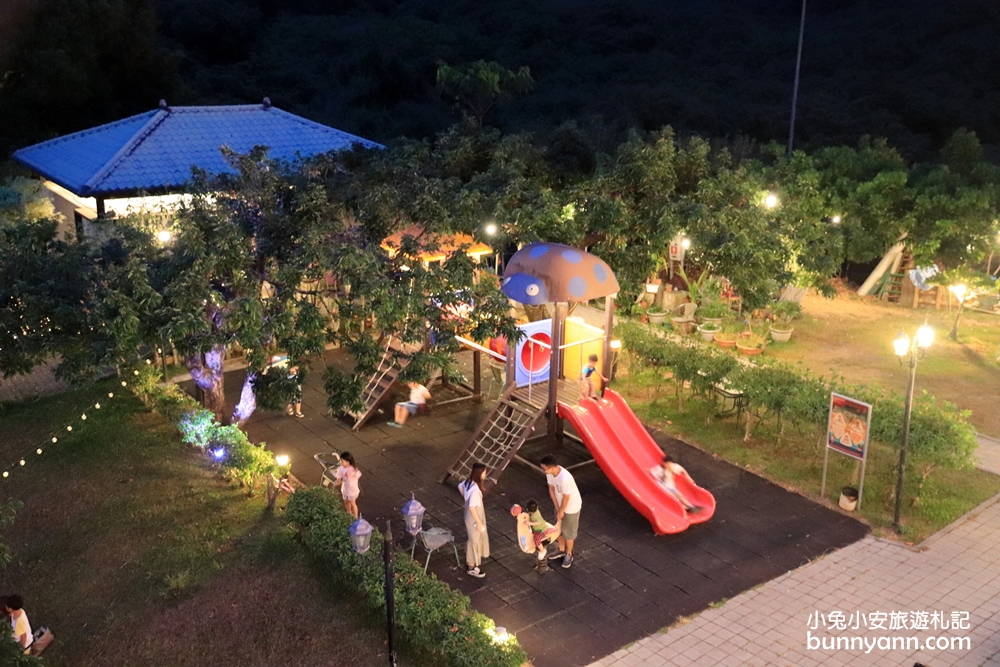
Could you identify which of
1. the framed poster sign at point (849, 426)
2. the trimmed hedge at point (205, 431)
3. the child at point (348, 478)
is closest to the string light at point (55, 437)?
the trimmed hedge at point (205, 431)

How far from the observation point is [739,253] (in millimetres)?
16391

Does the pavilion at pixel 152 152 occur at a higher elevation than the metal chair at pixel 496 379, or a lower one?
higher

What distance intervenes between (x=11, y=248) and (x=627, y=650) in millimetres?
10576

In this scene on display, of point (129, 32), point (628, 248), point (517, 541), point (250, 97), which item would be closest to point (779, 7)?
point (250, 97)

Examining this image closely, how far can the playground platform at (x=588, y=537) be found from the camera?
37.1 feet

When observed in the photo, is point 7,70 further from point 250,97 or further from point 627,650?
point 627,650

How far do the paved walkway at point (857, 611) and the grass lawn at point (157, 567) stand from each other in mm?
3951

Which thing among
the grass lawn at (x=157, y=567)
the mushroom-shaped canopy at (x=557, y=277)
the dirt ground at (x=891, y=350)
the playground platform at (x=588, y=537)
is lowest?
the grass lawn at (x=157, y=567)

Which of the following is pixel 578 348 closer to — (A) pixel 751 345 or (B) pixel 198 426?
(A) pixel 751 345

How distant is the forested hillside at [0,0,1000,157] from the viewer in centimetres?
3500

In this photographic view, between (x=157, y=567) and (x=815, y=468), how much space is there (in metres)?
10.9

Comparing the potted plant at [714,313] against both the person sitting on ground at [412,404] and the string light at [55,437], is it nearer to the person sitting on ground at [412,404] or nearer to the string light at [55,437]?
the person sitting on ground at [412,404]

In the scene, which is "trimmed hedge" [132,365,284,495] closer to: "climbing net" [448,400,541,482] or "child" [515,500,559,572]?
"climbing net" [448,400,541,482]

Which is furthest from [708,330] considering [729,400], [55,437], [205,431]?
[55,437]
